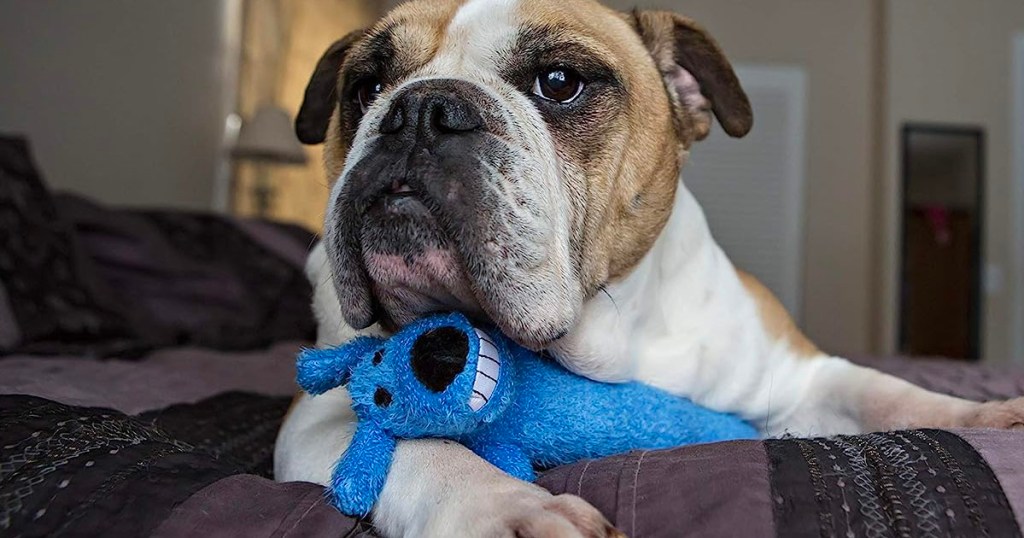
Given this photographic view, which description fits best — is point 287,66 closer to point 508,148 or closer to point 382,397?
point 508,148

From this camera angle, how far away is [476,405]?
0.99 m

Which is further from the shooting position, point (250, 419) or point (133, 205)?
point (133, 205)

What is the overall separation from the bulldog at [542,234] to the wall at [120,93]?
10.6 feet

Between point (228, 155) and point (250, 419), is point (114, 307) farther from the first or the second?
point (228, 155)

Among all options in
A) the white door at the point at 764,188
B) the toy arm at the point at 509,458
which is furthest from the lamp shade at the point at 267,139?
the toy arm at the point at 509,458

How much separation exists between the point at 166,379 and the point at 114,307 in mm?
1200

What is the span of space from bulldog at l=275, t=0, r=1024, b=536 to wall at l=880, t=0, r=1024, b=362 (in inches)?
196

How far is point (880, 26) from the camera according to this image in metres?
6.38

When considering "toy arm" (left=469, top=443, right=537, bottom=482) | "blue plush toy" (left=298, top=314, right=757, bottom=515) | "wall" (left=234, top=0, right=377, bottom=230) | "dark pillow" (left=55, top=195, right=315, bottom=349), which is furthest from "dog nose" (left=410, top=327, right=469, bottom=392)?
"wall" (left=234, top=0, right=377, bottom=230)

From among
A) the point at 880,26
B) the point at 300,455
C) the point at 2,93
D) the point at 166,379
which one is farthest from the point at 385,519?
the point at 880,26

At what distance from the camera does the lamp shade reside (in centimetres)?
503

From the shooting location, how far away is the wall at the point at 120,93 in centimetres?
425

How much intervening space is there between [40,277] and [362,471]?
2020mm

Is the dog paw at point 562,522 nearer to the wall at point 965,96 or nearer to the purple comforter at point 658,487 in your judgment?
the purple comforter at point 658,487
